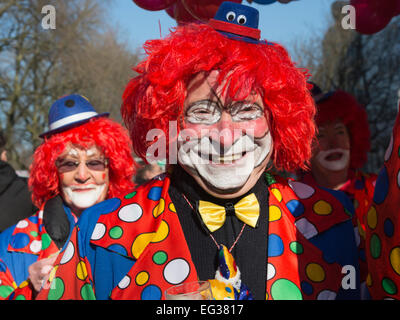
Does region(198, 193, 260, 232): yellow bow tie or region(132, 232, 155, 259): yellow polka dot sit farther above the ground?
region(198, 193, 260, 232): yellow bow tie

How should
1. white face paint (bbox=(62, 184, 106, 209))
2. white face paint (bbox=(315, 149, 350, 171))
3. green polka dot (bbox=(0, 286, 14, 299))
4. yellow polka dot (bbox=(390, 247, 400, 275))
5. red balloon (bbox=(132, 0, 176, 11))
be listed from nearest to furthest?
yellow polka dot (bbox=(390, 247, 400, 275))
red balloon (bbox=(132, 0, 176, 11))
green polka dot (bbox=(0, 286, 14, 299))
white face paint (bbox=(62, 184, 106, 209))
white face paint (bbox=(315, 149, 350, 171))

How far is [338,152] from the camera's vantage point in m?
3.42

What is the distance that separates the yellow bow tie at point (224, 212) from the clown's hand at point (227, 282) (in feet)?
0.40

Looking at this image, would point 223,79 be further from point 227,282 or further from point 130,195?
point 227,282

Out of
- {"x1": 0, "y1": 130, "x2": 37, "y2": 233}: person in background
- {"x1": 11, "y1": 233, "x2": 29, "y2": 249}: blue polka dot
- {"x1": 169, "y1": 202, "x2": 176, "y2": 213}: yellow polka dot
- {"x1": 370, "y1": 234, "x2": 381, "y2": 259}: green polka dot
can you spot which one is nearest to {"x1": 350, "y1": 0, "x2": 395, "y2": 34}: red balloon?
{"x1": 169, "y1": 202, "x2": 176, "y2": 213}: yellow polka dot

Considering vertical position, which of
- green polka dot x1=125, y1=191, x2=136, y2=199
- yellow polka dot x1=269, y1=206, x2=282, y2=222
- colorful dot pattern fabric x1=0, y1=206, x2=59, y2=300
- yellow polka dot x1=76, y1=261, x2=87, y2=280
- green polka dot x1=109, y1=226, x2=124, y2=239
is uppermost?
green polka dot x1=125, y1=191, x2=136, y2=199

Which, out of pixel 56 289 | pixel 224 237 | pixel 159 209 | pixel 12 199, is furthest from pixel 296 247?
pixel 12 199

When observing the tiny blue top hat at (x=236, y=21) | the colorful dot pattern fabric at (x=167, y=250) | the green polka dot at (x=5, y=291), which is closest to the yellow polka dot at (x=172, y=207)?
the colorful dot pattern fabric at (x=167, y=250)

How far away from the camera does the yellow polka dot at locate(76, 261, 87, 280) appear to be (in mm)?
1764

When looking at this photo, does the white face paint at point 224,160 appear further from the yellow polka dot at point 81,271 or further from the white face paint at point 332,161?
the white face paint at point 332,161

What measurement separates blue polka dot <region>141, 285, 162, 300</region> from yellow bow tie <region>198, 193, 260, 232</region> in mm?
311

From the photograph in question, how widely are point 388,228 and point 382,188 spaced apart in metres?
0.11

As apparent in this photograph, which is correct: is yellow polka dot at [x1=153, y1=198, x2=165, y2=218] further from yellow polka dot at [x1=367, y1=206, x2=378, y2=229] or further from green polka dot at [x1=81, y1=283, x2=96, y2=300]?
yellow polka dot at [x1=367, y1=206, x2=378, y2=229]
